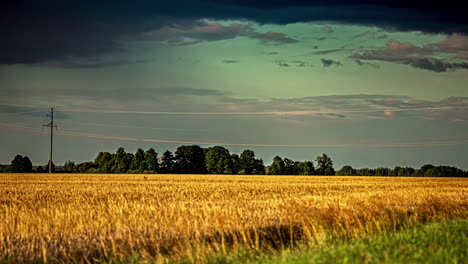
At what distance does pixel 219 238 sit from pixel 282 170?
142 metres

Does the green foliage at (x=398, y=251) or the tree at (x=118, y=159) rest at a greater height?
the tree at (x=118, y=159)

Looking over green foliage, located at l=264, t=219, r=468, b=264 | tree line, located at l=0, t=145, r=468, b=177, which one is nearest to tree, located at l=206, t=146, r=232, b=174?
tree line, located at l=0, t=145, r=468, b=177

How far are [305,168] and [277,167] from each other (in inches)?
365

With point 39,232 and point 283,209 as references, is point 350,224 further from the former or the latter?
point 39,232

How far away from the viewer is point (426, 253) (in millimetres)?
9492

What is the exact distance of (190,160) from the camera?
146250 millimetres

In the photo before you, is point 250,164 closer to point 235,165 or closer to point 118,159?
point 235,165

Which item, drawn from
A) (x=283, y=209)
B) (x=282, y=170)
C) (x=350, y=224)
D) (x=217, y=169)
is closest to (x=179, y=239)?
(x=350, y=224)

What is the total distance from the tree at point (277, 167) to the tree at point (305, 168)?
6521 mm

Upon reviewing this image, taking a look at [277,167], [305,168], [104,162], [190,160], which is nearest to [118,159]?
[104,162]

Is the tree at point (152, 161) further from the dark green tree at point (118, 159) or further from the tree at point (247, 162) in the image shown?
the tree at point (247, 162)

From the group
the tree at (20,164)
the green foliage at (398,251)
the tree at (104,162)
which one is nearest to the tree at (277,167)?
the tree at (104,162)

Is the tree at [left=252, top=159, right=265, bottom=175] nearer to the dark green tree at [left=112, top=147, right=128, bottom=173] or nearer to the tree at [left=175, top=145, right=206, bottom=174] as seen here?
the tree at [left=175, top=145, right=206, bottom=174]

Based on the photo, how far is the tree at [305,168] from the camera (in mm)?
154875
